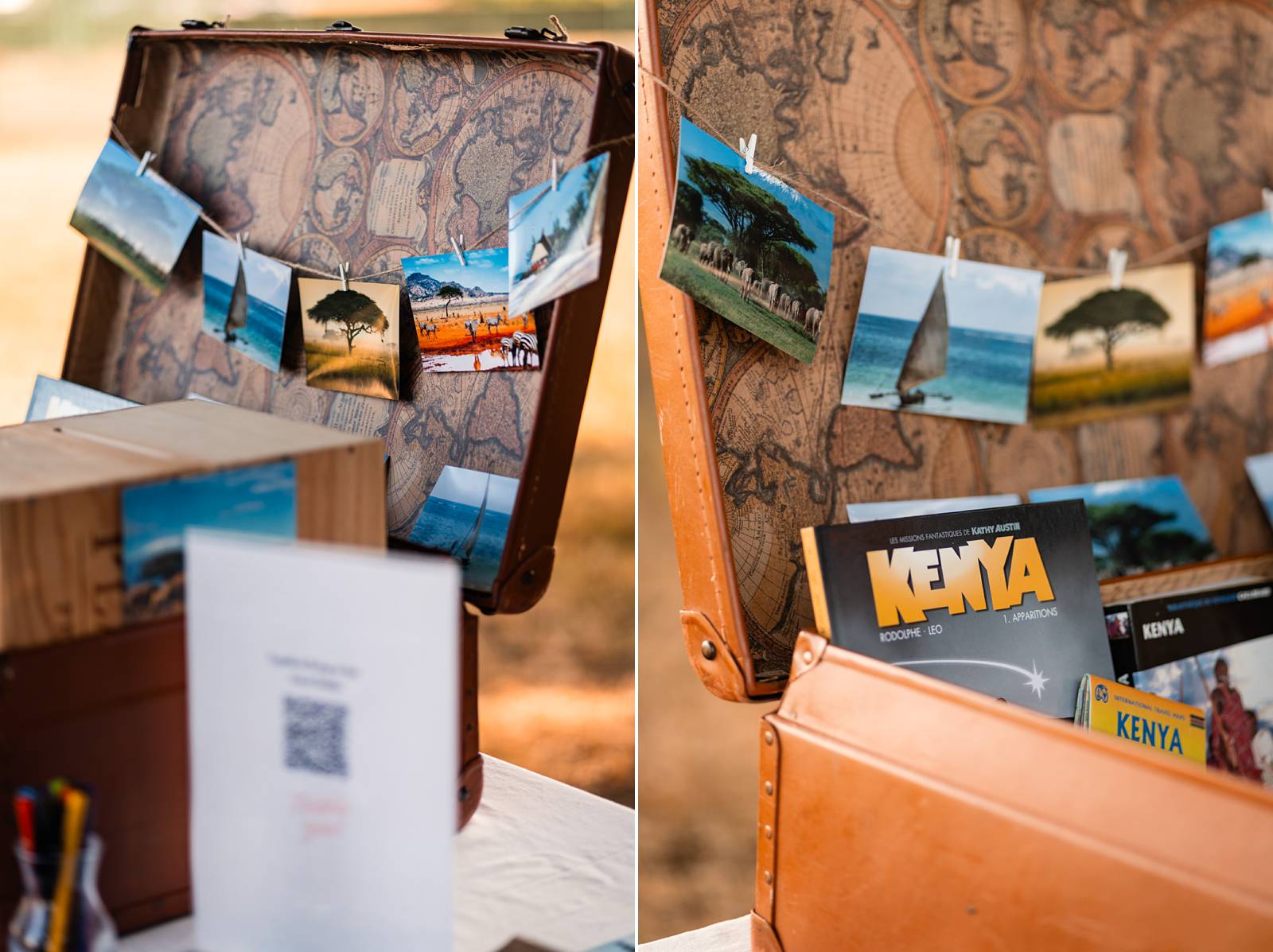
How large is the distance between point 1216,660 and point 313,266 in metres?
0.93

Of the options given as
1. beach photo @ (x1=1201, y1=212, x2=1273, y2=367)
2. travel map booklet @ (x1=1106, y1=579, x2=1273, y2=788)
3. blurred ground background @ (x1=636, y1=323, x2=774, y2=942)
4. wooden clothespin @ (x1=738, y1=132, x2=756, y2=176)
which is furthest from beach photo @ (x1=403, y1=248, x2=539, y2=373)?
blurred ground background @ (x1=636, y1=323, x2=774, y2=942)

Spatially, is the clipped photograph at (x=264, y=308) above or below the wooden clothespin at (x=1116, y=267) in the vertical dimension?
below

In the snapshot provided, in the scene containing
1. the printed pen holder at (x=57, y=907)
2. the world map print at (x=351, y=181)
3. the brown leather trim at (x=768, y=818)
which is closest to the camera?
the printed pen holder at (x=57, y=907)

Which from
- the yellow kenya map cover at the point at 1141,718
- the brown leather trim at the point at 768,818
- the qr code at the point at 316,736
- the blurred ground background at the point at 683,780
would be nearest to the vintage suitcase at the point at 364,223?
the qr code at the point at 316,736

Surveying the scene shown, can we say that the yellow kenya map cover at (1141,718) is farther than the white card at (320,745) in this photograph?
Yes

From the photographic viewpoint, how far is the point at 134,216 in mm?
1202

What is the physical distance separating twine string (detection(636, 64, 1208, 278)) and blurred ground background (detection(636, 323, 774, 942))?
5.26 feet

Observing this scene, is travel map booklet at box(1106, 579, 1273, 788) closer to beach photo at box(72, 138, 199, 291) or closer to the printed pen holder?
the printed pen holder

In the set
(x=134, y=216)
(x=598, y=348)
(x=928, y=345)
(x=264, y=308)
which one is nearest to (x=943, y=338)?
(x=928, y=345)

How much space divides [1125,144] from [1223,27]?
0.21 meters

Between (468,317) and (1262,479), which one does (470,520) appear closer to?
(468,317)

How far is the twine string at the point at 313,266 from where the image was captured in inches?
36.6

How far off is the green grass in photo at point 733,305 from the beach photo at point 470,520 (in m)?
0.21

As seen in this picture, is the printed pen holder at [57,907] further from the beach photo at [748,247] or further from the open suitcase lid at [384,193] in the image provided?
the beach photo at [748,247]
